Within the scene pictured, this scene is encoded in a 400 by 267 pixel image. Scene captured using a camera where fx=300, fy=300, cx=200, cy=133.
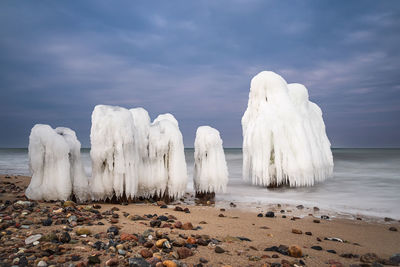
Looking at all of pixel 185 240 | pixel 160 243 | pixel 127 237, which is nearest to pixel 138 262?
pixel 160 243

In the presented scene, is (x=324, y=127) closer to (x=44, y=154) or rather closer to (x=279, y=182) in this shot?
(x=279, y=182)

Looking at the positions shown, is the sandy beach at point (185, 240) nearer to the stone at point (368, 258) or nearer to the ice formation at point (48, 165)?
the stone at point (368, 258)

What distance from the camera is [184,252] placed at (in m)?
3.95

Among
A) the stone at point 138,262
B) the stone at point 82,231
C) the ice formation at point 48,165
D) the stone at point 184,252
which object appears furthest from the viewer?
the ice formation at point 48,165

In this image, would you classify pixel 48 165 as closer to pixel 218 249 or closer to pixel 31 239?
pixel 31 239

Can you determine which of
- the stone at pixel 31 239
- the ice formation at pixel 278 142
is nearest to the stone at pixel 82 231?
the stone at pixel 31 239

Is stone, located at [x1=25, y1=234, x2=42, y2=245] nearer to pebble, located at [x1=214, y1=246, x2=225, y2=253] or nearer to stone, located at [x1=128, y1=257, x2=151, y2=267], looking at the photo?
stone, located at [x1=128, y1=257, x2=151, y2=267]

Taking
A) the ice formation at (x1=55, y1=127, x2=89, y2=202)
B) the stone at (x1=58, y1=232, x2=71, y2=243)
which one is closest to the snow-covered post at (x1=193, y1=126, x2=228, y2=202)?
the ice formation at (x1=55, y1=127, x2=89, y2=202)

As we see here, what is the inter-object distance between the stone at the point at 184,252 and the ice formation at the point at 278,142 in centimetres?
951

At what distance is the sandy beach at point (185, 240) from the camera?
3779 mm

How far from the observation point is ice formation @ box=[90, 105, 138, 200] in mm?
7906

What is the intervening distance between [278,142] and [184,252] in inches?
395

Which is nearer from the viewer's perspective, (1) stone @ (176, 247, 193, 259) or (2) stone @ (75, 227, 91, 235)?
(1) stone @ (176, 247, 193, 259)

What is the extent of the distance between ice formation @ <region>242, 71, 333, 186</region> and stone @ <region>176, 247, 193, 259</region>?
31.2 feet
